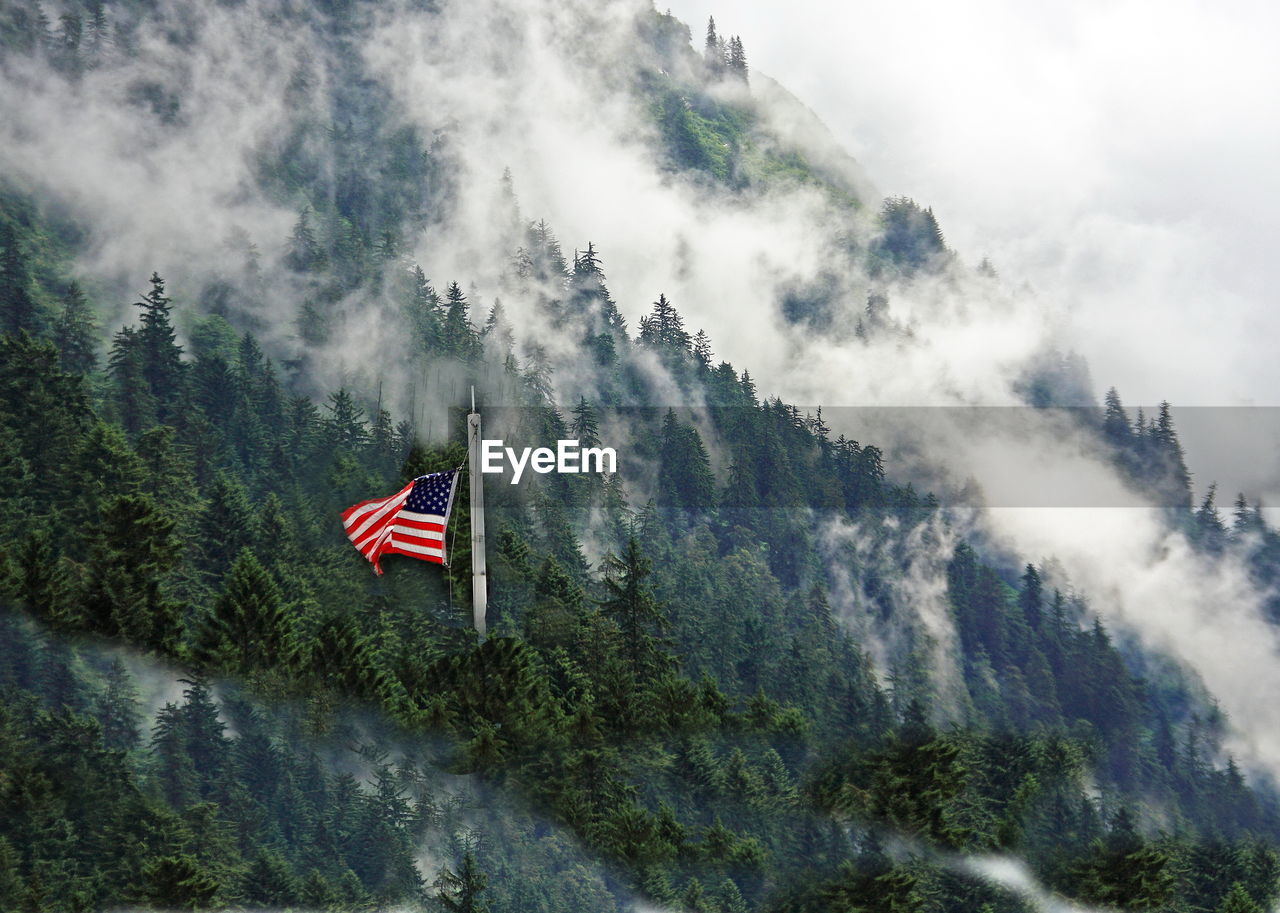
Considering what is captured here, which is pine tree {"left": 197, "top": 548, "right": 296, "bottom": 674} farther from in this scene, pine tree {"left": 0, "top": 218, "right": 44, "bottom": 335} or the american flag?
pine tree {"left": 0, "top": 218, "right": 44, "bottom": 335}

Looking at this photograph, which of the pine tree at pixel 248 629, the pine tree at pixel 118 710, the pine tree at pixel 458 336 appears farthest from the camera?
the pine tree at pixel 458 336

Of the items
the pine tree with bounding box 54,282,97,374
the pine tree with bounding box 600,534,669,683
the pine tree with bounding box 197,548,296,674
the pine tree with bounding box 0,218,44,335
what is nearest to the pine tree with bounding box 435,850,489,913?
the pine tree with bounding box 197,548,296,674

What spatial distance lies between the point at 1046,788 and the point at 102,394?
301 ft

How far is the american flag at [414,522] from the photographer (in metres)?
42.5

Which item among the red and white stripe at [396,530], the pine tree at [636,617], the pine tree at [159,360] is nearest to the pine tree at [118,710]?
the pine tree at [636,617]

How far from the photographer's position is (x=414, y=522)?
4300cm

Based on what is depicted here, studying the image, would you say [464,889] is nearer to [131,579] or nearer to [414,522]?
[131,579]

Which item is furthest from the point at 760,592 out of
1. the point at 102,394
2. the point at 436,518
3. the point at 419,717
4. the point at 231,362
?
the point at 436,518

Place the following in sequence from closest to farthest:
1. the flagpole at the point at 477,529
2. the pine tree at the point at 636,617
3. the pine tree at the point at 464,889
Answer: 1. the flagpole at the point at 477,529
2. the pine tree at the point at 464,889
3. the pine tree at the point at 636,617

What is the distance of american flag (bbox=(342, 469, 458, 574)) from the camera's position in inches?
1673

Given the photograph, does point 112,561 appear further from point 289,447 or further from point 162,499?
point 289,447

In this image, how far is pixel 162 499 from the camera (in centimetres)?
8606

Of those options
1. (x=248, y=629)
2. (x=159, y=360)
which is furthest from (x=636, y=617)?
(x=159, y=360)

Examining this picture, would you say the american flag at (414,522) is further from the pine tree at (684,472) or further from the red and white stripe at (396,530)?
the pine tree at (684,472)
